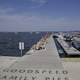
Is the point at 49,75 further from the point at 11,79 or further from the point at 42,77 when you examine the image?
the point at 11,79

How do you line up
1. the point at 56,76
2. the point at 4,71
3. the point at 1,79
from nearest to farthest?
the point at 1,79 → the point at 56,76 → the point at 4,71

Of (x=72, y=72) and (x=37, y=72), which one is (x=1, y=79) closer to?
(x=37, y=72)

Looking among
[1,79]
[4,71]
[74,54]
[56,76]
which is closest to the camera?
[1,79]

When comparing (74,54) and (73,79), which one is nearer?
(73,79)

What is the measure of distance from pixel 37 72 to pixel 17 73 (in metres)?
1.70

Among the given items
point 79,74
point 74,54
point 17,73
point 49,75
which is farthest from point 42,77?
point 74,54

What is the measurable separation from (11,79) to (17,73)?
5.70 feet

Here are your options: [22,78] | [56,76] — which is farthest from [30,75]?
[56,76]

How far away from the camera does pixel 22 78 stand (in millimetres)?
13984

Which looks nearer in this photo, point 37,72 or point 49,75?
point 49,75

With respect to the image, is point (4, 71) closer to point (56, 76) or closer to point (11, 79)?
point (11, 79)

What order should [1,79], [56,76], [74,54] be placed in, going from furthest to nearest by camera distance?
[74,54], [56,76], [1,79]

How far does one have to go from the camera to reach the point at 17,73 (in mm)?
15344

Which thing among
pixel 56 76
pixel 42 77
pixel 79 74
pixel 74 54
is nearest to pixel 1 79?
pixel 42 77
